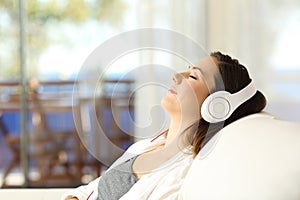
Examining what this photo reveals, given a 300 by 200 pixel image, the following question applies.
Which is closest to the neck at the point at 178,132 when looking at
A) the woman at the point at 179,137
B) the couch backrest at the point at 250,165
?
the woman at the point at 179,137

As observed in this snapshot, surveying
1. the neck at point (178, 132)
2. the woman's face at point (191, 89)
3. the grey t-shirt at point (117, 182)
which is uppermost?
the woman's face at point (191, 89)

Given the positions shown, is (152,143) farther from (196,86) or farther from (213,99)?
(213,99)

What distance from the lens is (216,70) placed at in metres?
1.54

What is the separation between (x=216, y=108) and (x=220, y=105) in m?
0.01

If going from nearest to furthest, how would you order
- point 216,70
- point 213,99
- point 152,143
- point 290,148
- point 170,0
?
point 290,148
point 213,99
point 216,70
point 152,143
point 170,0

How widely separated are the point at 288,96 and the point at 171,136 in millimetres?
1915

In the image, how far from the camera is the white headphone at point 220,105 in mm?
1407

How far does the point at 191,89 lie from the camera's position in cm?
156

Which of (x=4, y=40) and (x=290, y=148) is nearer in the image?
(x=290, y=148)

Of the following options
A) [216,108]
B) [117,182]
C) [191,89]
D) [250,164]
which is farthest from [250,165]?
[117,182]

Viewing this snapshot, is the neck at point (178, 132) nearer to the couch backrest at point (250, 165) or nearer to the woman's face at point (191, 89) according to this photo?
the woman's face at point (191, 89)

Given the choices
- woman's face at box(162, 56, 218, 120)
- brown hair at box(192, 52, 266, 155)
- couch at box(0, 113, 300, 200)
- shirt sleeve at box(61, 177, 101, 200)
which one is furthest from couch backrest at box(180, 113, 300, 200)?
shirt sleeve at box(61, 177, 101, 200)

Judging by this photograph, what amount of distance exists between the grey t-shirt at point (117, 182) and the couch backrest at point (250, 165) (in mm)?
276

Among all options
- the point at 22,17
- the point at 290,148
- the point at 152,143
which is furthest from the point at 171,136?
the point at 22,17
